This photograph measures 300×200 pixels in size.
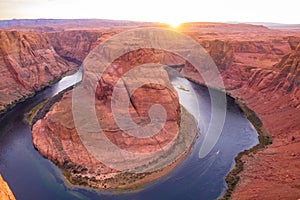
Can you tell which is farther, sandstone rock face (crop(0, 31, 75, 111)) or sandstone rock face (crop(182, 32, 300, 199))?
sandstone rock face (crop(0, 31, 75, 111))

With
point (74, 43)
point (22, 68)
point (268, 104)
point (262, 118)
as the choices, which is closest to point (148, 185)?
point (262, 118)

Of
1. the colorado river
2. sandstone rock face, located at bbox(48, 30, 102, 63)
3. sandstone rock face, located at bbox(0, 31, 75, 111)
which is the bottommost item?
the colorado river

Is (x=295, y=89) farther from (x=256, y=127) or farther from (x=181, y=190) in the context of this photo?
(x=181, y=190)

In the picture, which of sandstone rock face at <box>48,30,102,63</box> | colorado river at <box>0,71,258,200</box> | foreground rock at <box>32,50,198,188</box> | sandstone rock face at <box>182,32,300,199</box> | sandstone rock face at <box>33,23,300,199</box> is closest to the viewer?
sandstone rock face at <box>182,32,300,199</box>

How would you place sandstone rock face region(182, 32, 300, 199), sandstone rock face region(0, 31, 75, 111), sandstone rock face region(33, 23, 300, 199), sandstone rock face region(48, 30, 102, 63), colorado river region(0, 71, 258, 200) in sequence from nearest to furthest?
sandstone rock face region(182, 32, 300, 199), sandstone rock face region(33, 23, 300, 199), colorado river region(0, 71, 258, 200), sandstone rock face region(0, 31, 75, 111), sandstone rock face region(48, 30, 102, 63)

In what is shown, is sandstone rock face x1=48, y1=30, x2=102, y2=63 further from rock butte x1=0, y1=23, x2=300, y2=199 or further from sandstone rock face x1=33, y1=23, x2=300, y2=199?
sandstone rock face x1=33, y1=23, x2=300, y2=199

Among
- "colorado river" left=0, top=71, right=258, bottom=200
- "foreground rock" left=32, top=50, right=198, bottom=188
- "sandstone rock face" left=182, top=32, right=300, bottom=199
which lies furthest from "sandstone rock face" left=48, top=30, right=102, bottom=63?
"foreground rock" left=32, top=50, right=198, bottom=188

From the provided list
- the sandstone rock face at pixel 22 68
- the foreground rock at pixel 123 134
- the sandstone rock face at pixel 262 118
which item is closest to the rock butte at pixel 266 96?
the sandstone rock face at pixel 262 118
